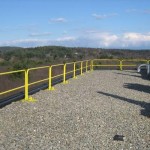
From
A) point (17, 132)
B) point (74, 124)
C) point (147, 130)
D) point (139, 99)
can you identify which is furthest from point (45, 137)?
point (139, 99)

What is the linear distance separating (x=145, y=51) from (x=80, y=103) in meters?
141

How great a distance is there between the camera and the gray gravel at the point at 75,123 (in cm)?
935

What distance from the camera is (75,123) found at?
11703mm

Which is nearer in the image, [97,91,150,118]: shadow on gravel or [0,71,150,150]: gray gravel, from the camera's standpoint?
[0,71,150,150]: gray gravel

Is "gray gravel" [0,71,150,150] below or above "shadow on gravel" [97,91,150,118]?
above

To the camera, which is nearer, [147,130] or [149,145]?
[149,145]

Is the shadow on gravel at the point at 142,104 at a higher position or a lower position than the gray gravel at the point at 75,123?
lower

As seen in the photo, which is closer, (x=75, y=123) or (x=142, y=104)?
(x=75, y=123)

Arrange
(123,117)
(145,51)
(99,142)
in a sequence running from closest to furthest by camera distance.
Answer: (99,142) → (123,117) → (145,51)

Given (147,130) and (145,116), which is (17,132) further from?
(145,116)

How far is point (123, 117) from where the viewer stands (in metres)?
13.0

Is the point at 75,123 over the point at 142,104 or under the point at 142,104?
over

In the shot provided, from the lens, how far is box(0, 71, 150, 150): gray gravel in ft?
30.7

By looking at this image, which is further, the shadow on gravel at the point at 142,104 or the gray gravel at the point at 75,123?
the shadow on gravel at the point at 142,104
